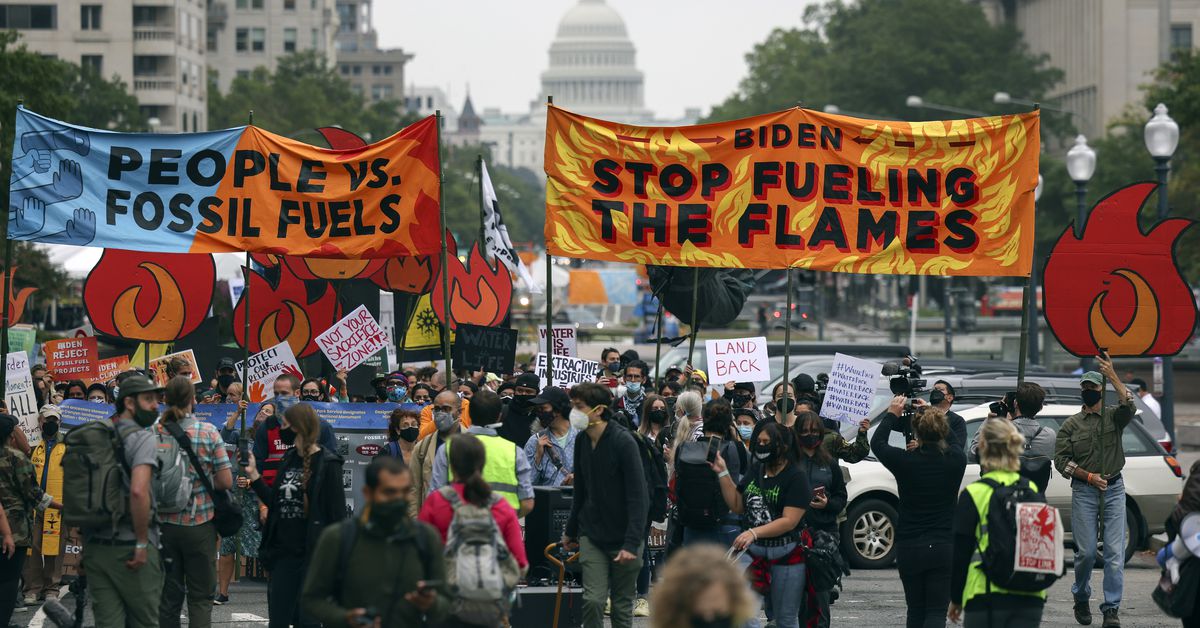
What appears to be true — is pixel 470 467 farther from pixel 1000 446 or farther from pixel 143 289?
pixel 143 289

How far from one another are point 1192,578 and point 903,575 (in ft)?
6.39

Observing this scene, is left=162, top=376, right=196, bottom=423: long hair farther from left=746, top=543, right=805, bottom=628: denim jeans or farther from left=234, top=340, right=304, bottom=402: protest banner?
left=234, top=340, right=304, bottom=402: protest banner

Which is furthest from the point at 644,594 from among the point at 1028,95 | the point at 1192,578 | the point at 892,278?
the point at 1028,95

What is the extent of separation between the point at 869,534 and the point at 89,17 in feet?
245

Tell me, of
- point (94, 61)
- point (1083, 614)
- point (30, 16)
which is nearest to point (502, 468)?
point (1083, 614)

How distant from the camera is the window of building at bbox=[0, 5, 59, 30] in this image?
82438 millimetres

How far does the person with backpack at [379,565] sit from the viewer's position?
275 inches

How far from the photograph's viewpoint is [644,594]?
12.7 m

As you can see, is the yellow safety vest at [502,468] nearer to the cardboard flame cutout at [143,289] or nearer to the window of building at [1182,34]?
the cardboard flame cutout at [143,289]

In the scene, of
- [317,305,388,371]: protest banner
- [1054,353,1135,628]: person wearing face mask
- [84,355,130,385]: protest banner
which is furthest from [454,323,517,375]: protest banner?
[1054,353,1135,628]: person wearing face mask

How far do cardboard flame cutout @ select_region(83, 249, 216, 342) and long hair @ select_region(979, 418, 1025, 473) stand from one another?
848 centimetres

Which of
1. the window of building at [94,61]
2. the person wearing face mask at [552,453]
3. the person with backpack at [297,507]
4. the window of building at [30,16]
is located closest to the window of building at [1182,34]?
the window of building at [94,61]

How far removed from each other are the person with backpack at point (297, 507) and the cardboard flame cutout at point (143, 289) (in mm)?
6037

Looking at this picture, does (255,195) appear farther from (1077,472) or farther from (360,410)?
(1077,472)
